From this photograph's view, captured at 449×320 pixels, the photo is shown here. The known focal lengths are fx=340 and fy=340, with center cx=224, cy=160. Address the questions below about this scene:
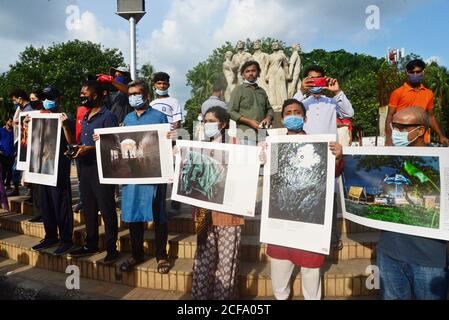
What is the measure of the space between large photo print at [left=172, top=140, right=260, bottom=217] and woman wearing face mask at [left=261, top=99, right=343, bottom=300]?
165 mm

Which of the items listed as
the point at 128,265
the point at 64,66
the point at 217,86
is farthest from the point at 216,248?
the point at 64,66

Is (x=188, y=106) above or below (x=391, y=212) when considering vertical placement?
above

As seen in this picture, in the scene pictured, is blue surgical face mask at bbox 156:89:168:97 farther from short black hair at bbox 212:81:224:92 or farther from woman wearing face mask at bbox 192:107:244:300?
woman wearing face mask at bbox 192:107:244:300

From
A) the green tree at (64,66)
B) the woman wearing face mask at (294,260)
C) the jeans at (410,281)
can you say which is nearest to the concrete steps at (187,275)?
the woman wearing face mask at (294,260)

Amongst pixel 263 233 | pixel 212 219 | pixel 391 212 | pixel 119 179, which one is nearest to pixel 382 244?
pixel 391 212

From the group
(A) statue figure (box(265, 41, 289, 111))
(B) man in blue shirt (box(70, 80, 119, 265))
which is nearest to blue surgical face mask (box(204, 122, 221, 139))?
(B) man in blue shirt (box(70, 80, 119, 265))

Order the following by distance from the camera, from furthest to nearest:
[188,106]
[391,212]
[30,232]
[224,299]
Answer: [188,106] < [30,232] < [224,299] < [391,212]

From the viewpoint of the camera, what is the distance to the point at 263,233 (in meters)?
2.36

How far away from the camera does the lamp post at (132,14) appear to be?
685 centimetres

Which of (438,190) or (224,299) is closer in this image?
(438,190)

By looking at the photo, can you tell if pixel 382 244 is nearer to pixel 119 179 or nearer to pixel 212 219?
pixel 212 219
